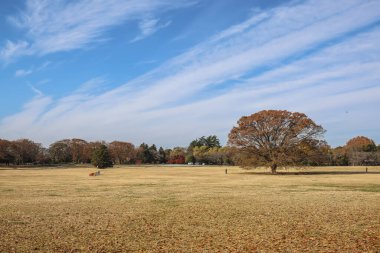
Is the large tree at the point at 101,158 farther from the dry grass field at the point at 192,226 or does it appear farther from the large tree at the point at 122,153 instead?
the dry grass field at the point at 192,226

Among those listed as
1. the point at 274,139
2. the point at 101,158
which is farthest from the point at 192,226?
the point at 101,158

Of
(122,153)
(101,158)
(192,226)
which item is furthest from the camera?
(122,153)

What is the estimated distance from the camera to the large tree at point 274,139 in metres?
58.7

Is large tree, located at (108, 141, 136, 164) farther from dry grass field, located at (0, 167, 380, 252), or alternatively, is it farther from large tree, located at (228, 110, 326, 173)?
dry grass field, located at (0, 167, 380, 252)

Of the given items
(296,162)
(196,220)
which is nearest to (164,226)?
(196,220)

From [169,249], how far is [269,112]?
53.0 m

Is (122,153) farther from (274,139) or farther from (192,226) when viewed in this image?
(192,226)

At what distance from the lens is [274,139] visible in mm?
60719

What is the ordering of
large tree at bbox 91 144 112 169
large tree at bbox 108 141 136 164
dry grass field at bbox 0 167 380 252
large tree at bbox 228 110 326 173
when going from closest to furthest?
dry grass field at bbox 0 167 380 252 → large tree at bbox 228 110 326 173 → large tree at bbox 91 144 112 169 → large tree at bbox 108 141 136 164

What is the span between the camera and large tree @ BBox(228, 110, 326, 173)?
58656 millimetres

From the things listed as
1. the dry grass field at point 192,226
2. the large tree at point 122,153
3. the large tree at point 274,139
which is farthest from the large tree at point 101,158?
the dry grass field at point 192,226

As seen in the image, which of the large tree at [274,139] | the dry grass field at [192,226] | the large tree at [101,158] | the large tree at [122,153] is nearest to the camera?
the dry grass field at [192,226]

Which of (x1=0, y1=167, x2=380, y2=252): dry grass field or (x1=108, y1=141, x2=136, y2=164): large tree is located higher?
(x1=108, y1=141, x2=136, y2=164): large tree

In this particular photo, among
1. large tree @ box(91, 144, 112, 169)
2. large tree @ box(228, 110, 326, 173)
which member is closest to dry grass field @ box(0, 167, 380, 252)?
large tree @ box(228, 110, 326, 173)
